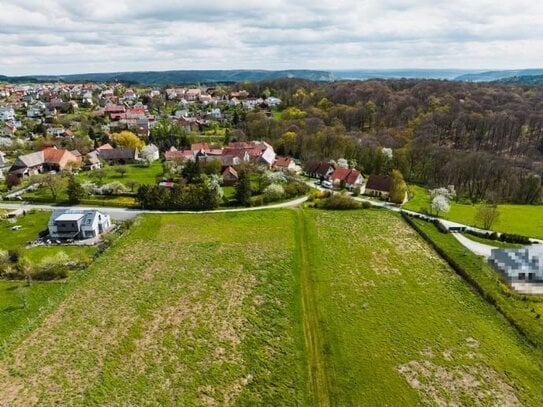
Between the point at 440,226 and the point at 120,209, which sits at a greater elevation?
the point at 440,226

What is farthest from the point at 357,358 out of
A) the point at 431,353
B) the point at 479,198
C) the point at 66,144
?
the point at 66,144

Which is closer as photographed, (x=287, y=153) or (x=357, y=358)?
(x=357, y=358)

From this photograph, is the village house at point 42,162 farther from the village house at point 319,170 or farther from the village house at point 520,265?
the village house at point 520,265

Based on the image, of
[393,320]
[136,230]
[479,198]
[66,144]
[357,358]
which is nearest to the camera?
[357,358]

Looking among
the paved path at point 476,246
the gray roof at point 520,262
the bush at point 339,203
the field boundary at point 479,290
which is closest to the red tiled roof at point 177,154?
the bush at point 339,203

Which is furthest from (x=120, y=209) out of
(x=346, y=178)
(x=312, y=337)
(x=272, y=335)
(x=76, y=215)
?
(x=312, y=337)

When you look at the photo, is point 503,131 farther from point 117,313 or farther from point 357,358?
point 117,313

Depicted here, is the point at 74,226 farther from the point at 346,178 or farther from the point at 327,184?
the point at 346,178
